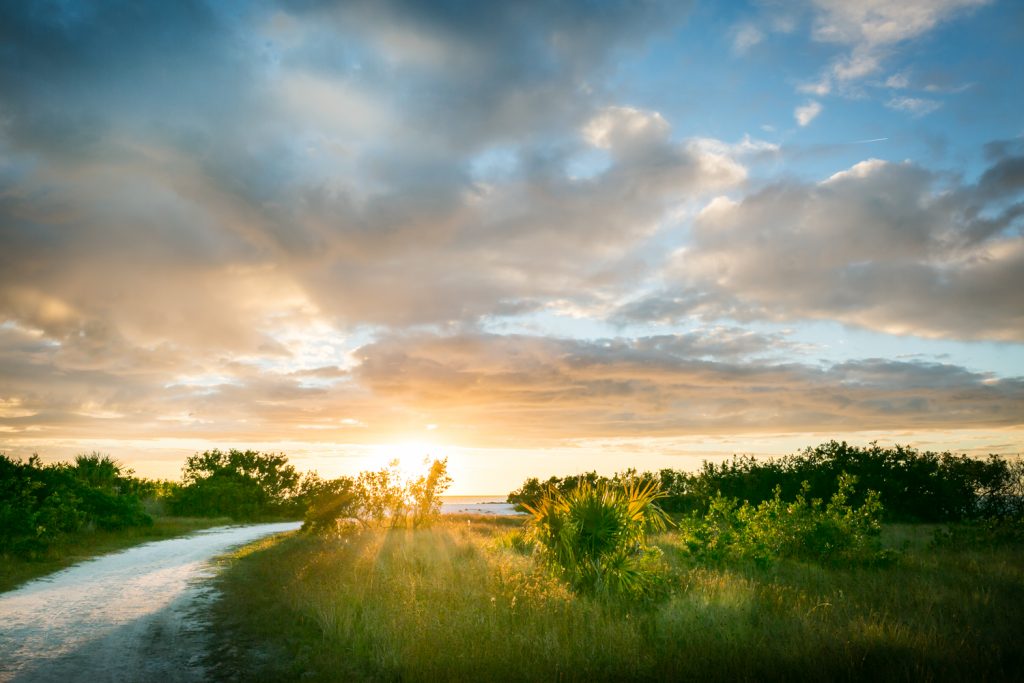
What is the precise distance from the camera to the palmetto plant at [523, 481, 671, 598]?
38.9 ft

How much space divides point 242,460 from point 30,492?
2547 cm

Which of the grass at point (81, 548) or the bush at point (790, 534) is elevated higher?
the bush at point (790, 534)

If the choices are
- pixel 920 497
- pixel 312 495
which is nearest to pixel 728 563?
pixel 312 495

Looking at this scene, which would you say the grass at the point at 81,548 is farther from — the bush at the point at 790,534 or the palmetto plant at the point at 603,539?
the bush at the point at 790,534

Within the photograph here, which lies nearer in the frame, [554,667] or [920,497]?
[554,667]

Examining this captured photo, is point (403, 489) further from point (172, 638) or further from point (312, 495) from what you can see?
point (172, 638)

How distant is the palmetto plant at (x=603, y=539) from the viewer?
11.9 m

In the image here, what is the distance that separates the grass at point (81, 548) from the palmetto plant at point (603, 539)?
42.6 feet

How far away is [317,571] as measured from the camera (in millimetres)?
14758

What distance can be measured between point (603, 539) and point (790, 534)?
25.3 feet

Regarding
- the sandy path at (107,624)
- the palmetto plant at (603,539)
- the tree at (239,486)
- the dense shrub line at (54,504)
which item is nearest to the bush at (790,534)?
the palmetto plant at (603,539)

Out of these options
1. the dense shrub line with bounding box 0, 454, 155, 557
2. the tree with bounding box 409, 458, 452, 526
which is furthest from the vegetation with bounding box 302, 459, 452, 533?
the dense shrub line with bounding box 0, 454, 155, 557

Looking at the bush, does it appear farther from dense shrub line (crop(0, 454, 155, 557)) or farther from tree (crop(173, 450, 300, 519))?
tree (crop(173, 450, 300, 519))

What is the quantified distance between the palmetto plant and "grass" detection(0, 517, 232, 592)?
511 inches
